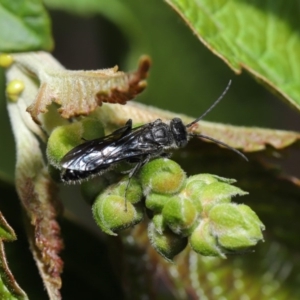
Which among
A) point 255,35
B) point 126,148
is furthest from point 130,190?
point 255,35

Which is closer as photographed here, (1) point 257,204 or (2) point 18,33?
(2) point 18,33

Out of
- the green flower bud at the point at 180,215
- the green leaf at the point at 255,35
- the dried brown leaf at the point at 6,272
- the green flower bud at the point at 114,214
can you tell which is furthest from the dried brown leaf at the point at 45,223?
the green leaf at the point at 255,35

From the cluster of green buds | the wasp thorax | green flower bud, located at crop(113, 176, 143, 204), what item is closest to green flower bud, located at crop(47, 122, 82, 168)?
the cluster of green buds

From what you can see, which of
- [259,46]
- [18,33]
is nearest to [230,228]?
[18,33]

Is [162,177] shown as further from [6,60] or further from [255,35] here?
[255,35]

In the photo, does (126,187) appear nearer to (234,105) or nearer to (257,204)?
(257,204)

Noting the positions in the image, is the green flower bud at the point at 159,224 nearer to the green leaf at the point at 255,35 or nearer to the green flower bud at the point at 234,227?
the green flower bud at the point at 234,227

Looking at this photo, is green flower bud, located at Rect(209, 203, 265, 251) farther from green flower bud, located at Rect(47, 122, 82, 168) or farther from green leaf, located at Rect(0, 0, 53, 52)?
green leaf, located at Rect(0, 0, 53, 52)

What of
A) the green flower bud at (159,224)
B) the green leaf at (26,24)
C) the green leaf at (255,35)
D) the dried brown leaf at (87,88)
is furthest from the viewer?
the green leaf at (255,35)
